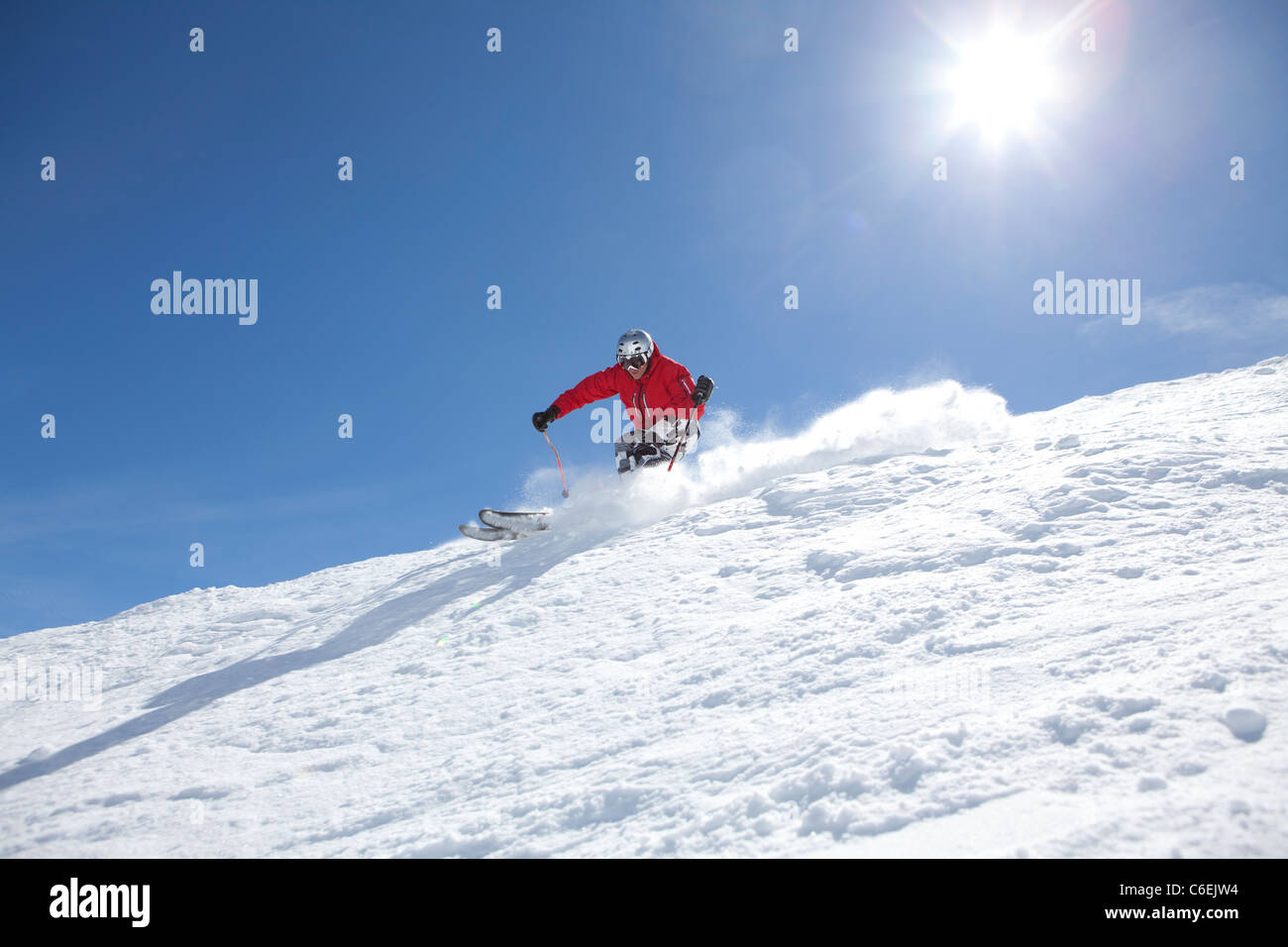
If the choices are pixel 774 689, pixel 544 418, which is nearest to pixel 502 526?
pixel 544 418

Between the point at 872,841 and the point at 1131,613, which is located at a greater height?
the point at 1131,613

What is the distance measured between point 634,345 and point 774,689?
647cm

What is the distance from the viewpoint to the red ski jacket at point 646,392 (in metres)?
9.41

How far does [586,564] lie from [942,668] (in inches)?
153

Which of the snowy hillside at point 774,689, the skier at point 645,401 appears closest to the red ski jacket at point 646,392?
the skier at point 645,401

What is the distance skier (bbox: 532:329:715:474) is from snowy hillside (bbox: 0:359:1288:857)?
2.18m

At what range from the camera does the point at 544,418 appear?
9.60 meters

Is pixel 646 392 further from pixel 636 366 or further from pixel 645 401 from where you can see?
pixel 636 366

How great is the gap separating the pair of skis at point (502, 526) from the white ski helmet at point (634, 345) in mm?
2546

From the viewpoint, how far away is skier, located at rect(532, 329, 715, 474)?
30.6 ft

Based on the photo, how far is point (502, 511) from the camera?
8.45 meters
